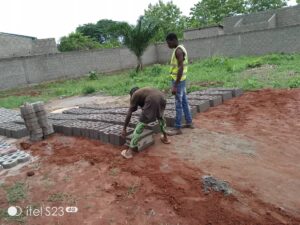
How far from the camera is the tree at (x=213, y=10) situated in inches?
1353

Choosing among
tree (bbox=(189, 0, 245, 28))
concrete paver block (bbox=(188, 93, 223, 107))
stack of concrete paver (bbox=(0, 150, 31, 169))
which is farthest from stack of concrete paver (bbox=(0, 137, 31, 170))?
tree (bbox=(189, 0, 245, 28))

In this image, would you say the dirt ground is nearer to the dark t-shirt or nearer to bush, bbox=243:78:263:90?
the dark t-shirt

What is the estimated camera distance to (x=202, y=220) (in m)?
3.12

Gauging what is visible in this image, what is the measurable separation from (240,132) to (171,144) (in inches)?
51.1

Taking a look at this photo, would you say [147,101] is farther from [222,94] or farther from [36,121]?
[222,94]

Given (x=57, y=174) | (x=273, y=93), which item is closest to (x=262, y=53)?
(x=273, y=93)

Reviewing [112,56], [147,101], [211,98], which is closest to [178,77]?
[147,101]

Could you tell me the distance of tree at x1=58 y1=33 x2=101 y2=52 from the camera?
30791 mm

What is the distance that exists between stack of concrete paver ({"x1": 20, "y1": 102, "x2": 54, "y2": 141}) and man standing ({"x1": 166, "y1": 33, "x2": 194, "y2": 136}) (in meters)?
2.52

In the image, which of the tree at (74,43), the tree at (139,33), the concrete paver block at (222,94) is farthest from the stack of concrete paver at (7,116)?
the tree at (74,43)

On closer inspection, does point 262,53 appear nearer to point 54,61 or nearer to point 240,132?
point 54,61

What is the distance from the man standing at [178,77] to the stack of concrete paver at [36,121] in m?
2.52

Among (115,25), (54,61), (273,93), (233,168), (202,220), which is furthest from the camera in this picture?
(54,61)

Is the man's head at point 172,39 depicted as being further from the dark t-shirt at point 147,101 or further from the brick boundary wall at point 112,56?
the brick boundary wall at point 112,56
